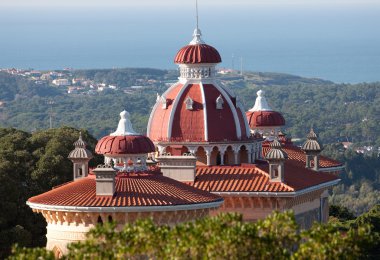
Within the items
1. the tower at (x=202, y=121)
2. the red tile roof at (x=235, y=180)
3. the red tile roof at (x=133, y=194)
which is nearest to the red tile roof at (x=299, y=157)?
the tower at (x=202, y=121)

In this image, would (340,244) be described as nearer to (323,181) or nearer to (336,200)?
(323,181)

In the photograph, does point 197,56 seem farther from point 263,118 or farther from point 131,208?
point 131,208

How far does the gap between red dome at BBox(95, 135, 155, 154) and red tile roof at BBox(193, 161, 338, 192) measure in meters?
6.58

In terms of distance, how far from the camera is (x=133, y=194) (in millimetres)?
64250

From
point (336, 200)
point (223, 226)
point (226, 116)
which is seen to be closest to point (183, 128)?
point (226, 116)

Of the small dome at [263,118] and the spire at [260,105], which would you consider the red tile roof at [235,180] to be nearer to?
the small dome at [263,118]

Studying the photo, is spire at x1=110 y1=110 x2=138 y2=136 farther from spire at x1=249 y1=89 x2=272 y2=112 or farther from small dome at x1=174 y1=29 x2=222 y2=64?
spire at x1=249 y1=89 x2=272 y2=112

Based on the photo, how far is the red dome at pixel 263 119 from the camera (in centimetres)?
8631

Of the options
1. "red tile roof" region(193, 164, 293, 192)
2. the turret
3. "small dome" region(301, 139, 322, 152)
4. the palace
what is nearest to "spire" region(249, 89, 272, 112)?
the palace

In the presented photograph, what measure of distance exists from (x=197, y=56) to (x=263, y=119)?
9.62 meters

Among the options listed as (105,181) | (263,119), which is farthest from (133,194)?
(263,119)

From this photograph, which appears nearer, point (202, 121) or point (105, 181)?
point (105, 181)

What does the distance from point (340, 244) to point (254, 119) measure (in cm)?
4086

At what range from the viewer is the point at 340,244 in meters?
45.7
